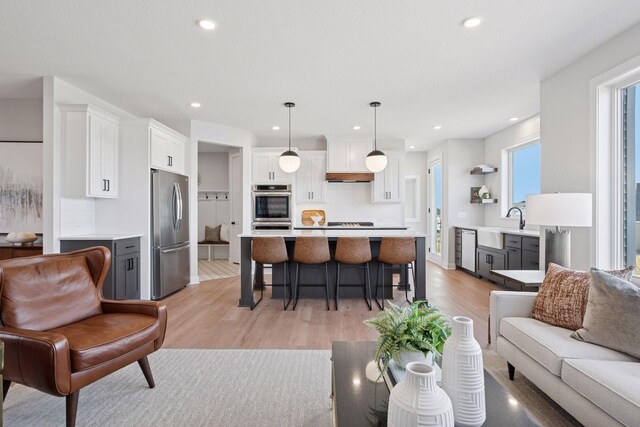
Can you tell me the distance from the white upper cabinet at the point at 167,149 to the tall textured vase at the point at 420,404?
4339 millimetres

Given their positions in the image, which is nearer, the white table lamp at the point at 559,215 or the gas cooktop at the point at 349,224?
Result: the white table lamp at the point at 559,215

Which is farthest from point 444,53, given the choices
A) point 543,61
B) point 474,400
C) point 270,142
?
point 270,142

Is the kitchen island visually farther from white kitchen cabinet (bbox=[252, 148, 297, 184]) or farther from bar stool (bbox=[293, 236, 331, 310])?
white kitchen cabinet (bbox=[252, 148, 297, 184])

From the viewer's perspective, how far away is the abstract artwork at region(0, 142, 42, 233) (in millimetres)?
4152

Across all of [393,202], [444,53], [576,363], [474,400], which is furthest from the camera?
[393,202]

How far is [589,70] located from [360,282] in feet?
10.6

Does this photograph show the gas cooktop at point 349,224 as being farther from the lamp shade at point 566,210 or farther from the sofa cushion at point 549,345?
the sofa cushion at point 549,345

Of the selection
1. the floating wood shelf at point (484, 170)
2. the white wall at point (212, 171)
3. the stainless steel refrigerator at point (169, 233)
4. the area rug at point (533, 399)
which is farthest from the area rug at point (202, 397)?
the white wall at point (212, 171)

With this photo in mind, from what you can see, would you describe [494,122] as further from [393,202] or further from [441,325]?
[441,325]

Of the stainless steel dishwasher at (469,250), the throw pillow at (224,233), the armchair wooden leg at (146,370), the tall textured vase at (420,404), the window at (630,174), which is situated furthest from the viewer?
the throw pillow at (224,233)

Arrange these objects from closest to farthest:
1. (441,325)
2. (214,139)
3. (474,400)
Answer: (474,400) < (441,325) < (214,139)

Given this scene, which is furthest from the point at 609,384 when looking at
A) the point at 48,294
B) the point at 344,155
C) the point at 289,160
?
the point at 344,155

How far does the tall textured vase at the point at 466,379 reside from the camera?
3.67 ft

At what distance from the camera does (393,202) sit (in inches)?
260
